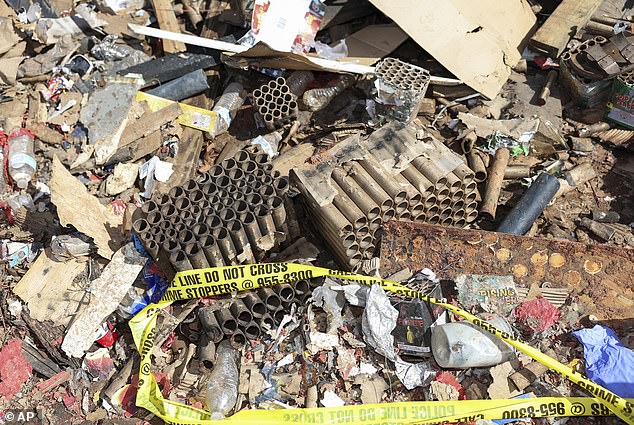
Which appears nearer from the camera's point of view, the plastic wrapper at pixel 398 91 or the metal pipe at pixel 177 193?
the metal pipe at pixel 177 193

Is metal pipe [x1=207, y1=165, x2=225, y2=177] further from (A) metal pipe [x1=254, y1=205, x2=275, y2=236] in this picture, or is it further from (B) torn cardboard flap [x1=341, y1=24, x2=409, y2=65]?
(B) torn cardboard flap [x1=341, y1=24, x2=409, y2=65]

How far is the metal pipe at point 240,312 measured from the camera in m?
4.98

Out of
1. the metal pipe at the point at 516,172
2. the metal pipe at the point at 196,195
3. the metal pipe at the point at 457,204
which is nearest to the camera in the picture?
the metal pipe at the point at 196,195

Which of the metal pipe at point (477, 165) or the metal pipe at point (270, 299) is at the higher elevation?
the metal pipe at point (477, 165)

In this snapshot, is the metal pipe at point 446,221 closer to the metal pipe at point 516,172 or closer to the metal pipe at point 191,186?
the metal pipe at point 516,172

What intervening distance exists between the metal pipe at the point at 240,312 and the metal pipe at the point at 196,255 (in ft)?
1.56

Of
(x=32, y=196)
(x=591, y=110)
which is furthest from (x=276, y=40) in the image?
(x=591, y=110)

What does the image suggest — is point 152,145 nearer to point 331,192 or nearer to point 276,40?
point 276,40

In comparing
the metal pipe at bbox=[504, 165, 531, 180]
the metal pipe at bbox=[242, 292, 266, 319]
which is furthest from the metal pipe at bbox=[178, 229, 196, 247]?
the metal pipe at bbox=[504, 165, 531, 180]

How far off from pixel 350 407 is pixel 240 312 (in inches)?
49.0

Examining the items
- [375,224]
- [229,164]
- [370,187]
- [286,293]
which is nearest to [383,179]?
[370,187]

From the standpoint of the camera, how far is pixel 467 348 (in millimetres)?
4598

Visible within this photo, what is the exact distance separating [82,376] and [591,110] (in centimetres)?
626

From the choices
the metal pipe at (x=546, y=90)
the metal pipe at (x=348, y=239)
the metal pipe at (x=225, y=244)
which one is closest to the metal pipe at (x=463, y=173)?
the metal pipe at (x=348, y=239)
